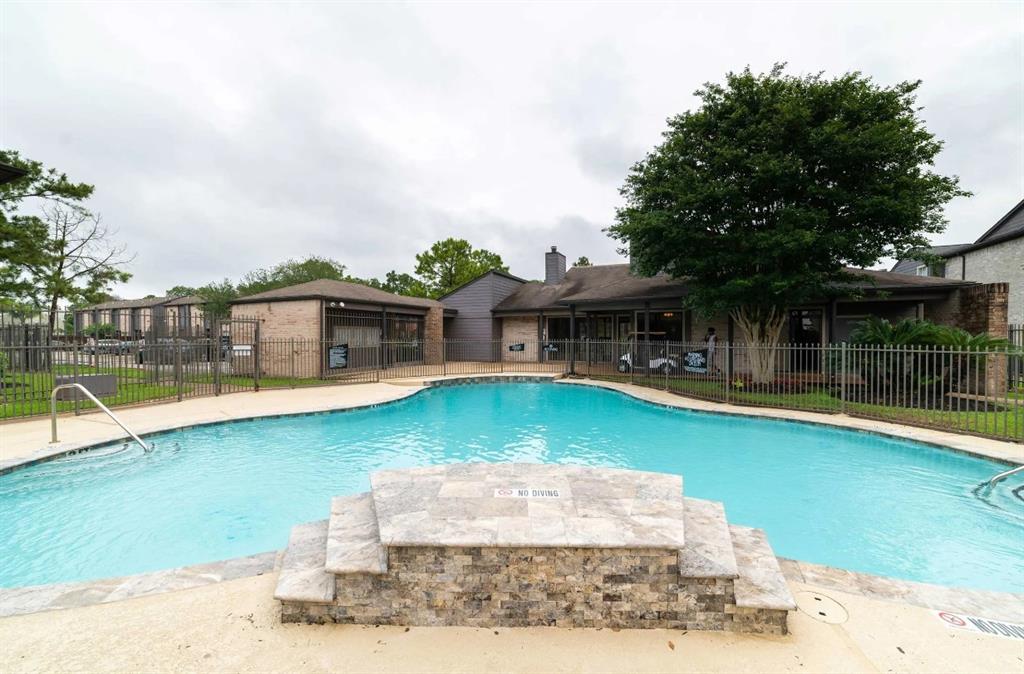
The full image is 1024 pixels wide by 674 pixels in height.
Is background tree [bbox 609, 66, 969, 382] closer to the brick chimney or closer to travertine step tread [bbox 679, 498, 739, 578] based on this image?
travertine step tread [bbox 679, 498, 739, 578]

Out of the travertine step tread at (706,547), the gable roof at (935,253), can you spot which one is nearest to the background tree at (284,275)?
the travertine step tread at (706,547)

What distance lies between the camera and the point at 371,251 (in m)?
38.5

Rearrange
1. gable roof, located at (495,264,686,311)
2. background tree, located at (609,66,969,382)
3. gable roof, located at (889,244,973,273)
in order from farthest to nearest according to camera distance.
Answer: gable roof, located at (889,244,973,273) → gable roof, located at (495,264,686,311) → background tree, located at (609,66,969,382)

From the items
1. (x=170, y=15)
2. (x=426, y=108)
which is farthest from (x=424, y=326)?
(x=170, y=15)

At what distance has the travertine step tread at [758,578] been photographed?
2506 millimetres

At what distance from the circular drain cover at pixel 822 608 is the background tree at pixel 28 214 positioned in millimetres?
22715

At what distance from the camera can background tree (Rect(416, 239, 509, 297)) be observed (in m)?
43.9

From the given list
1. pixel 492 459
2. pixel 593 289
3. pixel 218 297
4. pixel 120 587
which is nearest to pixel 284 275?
pixel 218 297

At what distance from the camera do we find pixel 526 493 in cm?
343

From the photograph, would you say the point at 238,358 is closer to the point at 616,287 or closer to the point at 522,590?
the point at 616,287

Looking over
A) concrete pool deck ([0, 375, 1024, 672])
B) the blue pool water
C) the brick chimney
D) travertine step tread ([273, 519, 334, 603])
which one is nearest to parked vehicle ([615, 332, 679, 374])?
the blue pool water

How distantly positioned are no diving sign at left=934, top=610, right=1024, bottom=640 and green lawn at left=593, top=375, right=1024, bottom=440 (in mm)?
7014

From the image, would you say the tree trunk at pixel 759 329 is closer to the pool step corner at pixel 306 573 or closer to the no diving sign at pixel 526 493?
the no diving sign at pixel 526 493

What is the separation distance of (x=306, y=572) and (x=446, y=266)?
4293 cm
